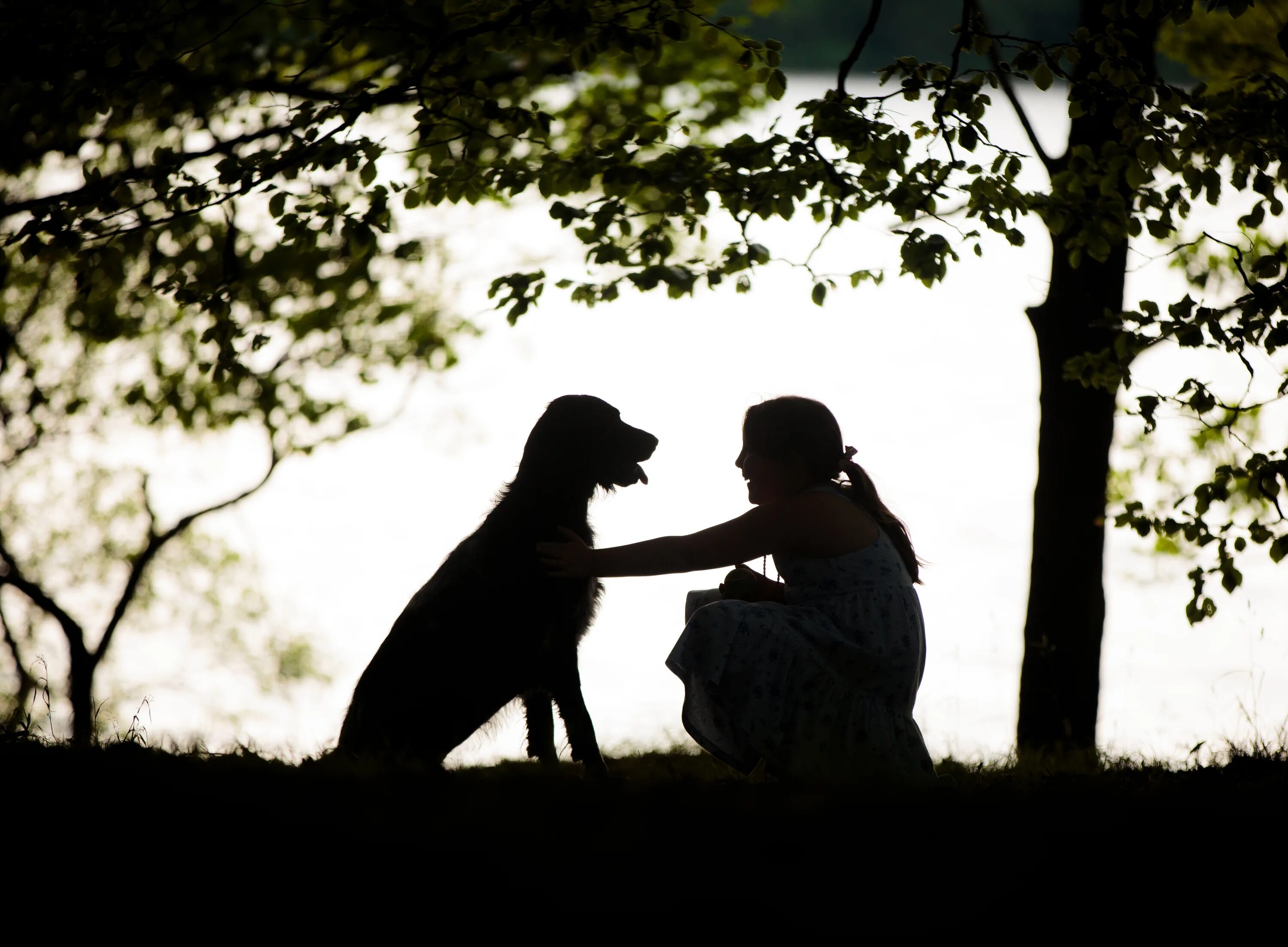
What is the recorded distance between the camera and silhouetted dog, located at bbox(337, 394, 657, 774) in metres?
4.76

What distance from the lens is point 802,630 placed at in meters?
4.19

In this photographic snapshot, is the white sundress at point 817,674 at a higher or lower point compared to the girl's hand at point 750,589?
lower

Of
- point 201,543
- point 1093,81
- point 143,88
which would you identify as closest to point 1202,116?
point 1093,81

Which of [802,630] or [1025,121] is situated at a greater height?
[1025,121]

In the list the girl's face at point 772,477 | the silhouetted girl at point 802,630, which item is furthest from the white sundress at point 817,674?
the girl's face at point 772,477

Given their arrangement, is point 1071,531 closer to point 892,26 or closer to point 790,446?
point 790,446

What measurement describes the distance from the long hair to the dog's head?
2.91 feet

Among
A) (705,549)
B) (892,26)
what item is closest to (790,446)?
(705,549)

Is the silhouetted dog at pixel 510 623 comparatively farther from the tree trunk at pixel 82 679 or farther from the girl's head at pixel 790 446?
the tree trunk at pixel 82 679

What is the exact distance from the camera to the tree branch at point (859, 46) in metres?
6.31

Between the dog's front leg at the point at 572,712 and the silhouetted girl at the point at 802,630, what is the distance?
81cm

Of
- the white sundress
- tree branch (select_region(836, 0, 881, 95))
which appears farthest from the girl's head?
tree branch (select_region(836, 0, 881, 95))

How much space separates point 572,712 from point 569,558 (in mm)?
941

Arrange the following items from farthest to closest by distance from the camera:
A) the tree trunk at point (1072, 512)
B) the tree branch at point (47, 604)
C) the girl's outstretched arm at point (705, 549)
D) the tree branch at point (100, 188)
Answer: the tree branch at point (47, 604) < the tree trunk at point (1072, 512) < the tree branch at point (100, 188) < the girl's outstretched arm at point (705, 549)
